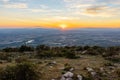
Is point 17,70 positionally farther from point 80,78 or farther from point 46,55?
point 46,55

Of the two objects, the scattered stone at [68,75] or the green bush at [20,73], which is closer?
the green bush at [20,73]

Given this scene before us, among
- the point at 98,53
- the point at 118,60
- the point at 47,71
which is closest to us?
the point at 47,71

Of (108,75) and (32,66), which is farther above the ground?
(32,66)

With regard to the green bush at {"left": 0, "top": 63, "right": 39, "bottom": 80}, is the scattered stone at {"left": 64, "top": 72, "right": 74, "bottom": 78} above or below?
below

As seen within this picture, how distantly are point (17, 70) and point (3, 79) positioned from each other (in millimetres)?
1003

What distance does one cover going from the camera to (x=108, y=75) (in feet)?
50.4

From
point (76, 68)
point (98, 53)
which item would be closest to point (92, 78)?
point (76, 68)

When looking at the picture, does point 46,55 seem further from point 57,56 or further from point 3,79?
point 3,79

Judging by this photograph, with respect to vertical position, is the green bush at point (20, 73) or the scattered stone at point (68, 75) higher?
the green bush at point (20, 73)

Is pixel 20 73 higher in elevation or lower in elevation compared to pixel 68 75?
higher

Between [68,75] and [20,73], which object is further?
[68,75]

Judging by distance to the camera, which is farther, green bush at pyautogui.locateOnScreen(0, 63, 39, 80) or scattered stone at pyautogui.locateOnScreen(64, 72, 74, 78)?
scattered stone at pyautogui.locateOnScreen(64, 72, 74, 78)

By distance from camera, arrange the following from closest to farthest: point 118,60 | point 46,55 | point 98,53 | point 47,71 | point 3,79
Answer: point 3,79 < point 47,71 < point 118,60 < point 46,55 < point 98,53

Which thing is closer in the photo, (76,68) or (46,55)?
(76,68)
